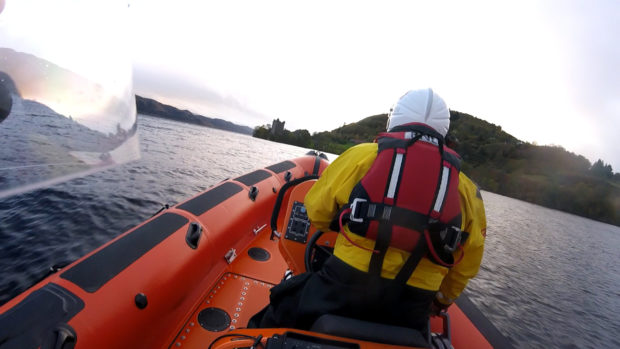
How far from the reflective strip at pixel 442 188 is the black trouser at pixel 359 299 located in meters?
0.38

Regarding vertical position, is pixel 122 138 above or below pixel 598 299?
above

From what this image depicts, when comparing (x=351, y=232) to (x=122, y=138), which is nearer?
(x=122, y=138)

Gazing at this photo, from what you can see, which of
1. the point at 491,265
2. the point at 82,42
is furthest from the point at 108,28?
the point at 491,265

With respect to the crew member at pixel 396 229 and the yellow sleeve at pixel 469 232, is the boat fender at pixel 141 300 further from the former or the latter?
the yellow sleeve at pixel 469 232

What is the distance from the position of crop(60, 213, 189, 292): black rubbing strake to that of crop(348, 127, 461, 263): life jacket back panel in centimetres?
150

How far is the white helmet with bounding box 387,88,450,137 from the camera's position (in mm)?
1423

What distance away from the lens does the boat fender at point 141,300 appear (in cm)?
166

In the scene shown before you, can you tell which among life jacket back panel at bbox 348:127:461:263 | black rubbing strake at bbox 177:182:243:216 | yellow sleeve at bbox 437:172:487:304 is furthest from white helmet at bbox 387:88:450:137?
black rubbing strake at bbox 177:182:243:216

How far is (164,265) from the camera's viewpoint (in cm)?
197

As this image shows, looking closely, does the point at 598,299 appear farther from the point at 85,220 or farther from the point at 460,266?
the point at 85,220

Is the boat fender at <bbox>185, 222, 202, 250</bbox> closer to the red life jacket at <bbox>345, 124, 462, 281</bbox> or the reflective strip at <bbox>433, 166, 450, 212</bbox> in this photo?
the red life jacket at <bbox>345, 124, 462, 281</bbox>

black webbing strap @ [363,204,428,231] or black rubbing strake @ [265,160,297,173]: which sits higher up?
black webbing strap @ [363,204,428,231]

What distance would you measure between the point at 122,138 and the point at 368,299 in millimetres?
1187

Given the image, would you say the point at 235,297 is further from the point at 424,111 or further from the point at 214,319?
the point at 424,111
